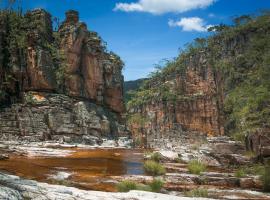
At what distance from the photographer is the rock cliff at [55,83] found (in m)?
53.3

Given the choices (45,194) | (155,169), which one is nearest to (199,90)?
(155,169)

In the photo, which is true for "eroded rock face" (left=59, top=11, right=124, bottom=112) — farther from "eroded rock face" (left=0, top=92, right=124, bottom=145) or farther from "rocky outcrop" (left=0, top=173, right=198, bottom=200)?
"rocky outcrop" (left=0, top=173, right=198, bottom=200)

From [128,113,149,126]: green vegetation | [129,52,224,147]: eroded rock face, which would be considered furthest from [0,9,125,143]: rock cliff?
[128,113,149,126]: green vegetation

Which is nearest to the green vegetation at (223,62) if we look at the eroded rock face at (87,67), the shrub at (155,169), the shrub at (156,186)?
the eroded rock face at (87,67)

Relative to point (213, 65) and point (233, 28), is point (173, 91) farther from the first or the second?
point (233, 28)

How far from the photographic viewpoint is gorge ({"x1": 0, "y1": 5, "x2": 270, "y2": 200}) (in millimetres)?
17484

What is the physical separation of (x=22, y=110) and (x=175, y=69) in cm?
6754

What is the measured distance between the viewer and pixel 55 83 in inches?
2383

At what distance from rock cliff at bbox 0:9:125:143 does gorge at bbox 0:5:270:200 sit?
0.18 m

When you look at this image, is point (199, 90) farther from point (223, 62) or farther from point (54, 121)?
point (54, 121)

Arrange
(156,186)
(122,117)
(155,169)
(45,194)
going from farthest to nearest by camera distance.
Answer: (122,117) < (155,169) < (156,186) < (45,194)

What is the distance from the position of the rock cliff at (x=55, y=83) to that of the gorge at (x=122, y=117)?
175 mm

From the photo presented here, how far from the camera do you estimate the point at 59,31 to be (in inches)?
2675

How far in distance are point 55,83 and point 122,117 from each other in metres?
18.0
